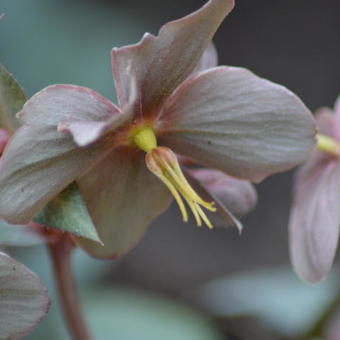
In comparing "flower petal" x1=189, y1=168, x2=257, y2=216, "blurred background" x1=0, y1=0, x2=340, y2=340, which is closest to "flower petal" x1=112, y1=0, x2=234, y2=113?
"flower petal" x1=189, y1=168, x2=257, y2=216

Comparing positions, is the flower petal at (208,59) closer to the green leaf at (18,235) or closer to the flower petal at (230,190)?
the flower petal at (230,190)

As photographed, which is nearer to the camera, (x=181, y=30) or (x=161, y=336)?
(x=181, y=30)

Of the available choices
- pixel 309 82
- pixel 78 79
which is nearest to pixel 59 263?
pixel 78 79

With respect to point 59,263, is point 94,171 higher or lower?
higher

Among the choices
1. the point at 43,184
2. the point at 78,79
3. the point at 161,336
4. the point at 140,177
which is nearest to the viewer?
the point at 43,184

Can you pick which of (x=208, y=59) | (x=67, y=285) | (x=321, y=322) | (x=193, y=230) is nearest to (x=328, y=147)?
(x=208, y=59)

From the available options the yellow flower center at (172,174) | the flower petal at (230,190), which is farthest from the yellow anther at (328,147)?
the yellow flower center at (172,174)

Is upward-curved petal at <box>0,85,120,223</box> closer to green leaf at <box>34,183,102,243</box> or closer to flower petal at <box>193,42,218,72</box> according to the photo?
green leaf at <box>34,183,102,243</box>

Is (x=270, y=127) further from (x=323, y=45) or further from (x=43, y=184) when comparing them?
(x=323, y=45)
